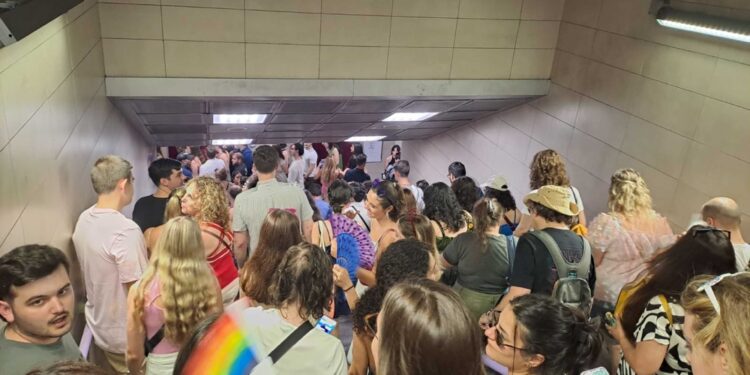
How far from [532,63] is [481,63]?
756mm

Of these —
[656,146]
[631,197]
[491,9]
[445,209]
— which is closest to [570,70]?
[491,9]

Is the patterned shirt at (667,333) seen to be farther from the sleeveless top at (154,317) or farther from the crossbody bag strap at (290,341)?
the sleeveless top at (154,317)

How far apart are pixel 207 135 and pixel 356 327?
6.14 m

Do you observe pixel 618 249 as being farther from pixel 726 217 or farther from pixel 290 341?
pixel 290 341

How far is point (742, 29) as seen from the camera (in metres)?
3.61

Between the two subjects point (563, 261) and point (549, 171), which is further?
point (549, 171)

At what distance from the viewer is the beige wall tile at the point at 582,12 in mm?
5383

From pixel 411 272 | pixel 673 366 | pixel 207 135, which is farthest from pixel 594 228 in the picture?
pixel 207 135

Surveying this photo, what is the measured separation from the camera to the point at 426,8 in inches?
212

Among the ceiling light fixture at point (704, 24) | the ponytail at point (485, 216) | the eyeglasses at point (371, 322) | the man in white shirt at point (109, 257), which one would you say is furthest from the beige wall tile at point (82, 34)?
the ceiling light fixture at point (704, 24)

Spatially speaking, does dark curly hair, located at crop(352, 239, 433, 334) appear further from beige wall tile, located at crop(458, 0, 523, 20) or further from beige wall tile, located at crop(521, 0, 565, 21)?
beige wall tile, located at crop(521, 0, 565, 21)

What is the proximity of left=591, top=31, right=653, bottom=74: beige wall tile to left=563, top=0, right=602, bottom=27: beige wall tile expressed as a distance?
0.71ft

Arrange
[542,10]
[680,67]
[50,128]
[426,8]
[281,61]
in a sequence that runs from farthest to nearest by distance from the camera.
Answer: [542,10] → [426,8] → [281,61] → [680,67] → [50,128]

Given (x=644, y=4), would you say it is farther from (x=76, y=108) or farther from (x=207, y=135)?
(x=207, y=135)
